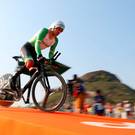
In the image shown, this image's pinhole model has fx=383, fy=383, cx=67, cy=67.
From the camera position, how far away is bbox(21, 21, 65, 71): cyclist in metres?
7.34

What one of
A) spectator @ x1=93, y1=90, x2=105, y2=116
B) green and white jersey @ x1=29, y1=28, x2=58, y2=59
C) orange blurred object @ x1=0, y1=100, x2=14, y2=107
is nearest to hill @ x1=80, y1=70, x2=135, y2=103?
spectator @ x1=93, y1=90, x2=105, y2=116

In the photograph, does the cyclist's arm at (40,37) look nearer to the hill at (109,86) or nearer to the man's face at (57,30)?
the man's face at (57,30)

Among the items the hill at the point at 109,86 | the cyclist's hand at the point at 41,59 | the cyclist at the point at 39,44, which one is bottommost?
the cyclist's hand at the point at 41,59

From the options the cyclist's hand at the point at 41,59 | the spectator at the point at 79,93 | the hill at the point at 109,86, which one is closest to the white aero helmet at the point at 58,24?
the cyclist's hand at the point at 41,59

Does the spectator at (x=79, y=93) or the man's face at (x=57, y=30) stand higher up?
the man's face at (x=57, y=30)

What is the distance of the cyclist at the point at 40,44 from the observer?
7340 millimetres

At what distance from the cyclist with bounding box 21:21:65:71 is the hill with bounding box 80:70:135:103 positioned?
11583 centimetres

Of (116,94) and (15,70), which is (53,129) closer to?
(15,70)

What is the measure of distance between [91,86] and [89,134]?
134 meters

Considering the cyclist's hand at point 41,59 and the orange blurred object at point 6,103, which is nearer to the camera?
the cyclist's hand at point 41,59

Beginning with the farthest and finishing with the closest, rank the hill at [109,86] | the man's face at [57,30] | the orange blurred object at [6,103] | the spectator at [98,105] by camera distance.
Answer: the hill at [109,86] → the spectator at [98,105] → the orange blurred object at [6,103] → the man's face at [57,30]

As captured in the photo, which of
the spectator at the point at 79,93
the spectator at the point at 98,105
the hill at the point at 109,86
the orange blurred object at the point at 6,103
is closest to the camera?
the orange blurred object at the point at 6,103

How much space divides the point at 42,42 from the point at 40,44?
7 cm

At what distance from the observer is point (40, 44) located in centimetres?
751
